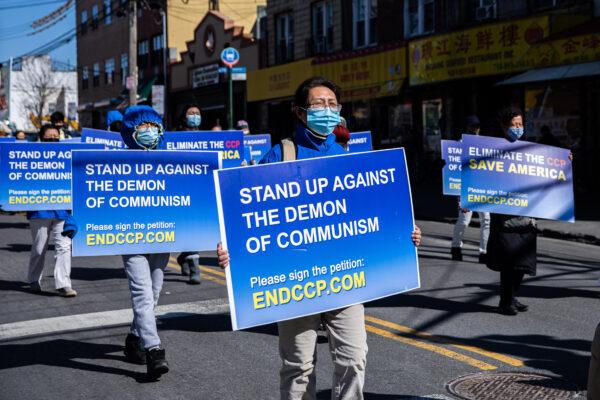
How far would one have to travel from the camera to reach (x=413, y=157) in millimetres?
25266

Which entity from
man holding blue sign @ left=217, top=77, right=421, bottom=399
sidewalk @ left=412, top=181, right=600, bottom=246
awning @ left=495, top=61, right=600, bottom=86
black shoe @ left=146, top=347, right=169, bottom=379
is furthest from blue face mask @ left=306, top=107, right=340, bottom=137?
awning @ left=495, top=61, right=600, bottom=86

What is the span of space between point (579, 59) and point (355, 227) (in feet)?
49.7

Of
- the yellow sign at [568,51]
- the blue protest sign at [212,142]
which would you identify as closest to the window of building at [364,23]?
the yellow sign at [568,51]

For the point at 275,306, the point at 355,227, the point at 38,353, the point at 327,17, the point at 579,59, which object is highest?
the point at 327,17

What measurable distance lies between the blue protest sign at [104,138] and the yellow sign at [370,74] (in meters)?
14.4

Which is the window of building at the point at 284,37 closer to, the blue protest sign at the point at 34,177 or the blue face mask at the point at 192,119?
the blue face mask at the point at 192,119

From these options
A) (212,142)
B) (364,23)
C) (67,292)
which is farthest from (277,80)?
(67,292)

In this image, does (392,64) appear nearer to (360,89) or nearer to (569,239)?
(360,89)

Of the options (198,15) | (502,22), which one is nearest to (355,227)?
(502,22)

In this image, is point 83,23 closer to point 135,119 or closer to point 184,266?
point 184,266

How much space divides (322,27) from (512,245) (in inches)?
921

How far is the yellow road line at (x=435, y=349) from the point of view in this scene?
5.99 metres

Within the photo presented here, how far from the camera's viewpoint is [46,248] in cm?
938

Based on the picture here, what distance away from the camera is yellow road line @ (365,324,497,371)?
5.99 m
